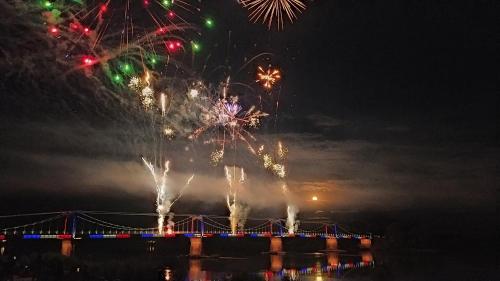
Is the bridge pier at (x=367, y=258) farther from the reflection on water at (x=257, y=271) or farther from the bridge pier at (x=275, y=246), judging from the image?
the bridge pier at (x=275, y=246)

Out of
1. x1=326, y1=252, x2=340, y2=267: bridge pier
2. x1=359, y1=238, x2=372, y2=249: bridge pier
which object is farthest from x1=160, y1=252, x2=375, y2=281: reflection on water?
x1=359, y1=238, x2=372, y2=249: bridge pier

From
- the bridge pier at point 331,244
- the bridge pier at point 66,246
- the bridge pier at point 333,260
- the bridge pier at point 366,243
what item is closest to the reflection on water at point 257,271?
the bridge pier at point 333,260

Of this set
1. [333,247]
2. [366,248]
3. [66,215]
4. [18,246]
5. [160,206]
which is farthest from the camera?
[366,248]

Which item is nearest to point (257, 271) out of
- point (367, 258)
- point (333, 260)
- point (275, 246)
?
point (333, 260)

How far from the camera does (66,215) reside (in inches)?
4545

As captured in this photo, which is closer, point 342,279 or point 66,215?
point 342,279

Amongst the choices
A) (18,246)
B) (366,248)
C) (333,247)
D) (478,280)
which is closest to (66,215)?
(18,246)

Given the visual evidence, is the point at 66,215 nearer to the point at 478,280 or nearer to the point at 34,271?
the point at 34,271

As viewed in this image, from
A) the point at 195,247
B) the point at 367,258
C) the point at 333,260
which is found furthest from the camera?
the point at 367,258

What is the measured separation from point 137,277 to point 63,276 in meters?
9.71

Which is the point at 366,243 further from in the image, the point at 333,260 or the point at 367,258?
the point at 333,260

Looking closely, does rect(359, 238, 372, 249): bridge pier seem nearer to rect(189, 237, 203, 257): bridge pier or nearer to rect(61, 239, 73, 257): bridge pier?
rect(189, 237, 203, 257): bridge pier

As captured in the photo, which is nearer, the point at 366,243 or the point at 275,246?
the point at 275,246

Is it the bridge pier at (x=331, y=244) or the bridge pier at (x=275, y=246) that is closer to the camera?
the bridge pier at (x=275, y=246)
